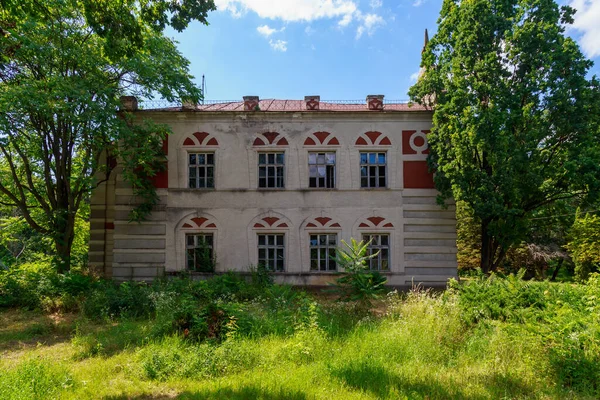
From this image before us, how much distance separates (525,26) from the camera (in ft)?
40.7

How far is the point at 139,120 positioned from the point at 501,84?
14.5 m

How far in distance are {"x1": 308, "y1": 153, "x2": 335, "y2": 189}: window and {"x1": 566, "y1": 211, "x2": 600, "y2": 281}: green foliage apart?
1719 cm

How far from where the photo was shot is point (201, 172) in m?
15.8

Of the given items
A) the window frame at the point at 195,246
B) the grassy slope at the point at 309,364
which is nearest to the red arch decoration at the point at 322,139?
the window frame at the point at 195,246

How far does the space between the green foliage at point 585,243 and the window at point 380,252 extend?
14.7 meters

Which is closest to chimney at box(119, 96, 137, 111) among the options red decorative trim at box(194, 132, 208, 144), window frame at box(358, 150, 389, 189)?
red decorative trim at box(194, 132, 208, 144)

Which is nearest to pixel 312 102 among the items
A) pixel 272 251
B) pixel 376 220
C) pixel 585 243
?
pixel 376 220

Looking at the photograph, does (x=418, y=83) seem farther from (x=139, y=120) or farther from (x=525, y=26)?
(x=139, y=120)

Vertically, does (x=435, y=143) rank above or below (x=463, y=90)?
below

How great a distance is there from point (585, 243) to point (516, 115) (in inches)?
612

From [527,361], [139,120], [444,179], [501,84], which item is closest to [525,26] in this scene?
[501,84]

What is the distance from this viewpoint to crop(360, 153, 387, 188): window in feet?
51.5

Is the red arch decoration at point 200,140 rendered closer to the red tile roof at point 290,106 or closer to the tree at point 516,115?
the red tile roof at point 290,106

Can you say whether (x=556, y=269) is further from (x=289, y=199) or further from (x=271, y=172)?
(x=271, y=172)
